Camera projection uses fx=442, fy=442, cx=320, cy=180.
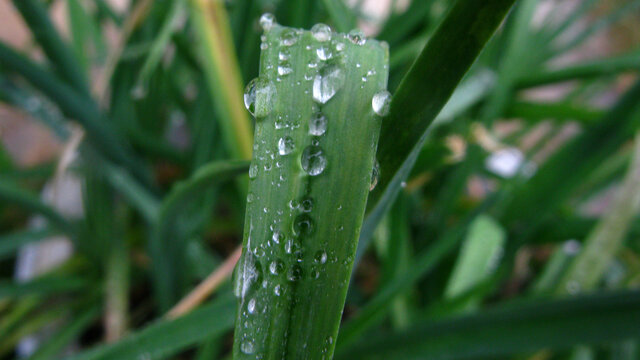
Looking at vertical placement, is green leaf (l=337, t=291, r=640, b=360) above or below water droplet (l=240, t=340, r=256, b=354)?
above

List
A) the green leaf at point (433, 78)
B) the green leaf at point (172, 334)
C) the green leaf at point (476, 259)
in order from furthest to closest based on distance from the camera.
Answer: the green leaf at point (476, 259)
the green leaf at point (172, 334)
the green leaf at point (433, 78)

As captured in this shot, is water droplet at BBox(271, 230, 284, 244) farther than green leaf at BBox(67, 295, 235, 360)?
No

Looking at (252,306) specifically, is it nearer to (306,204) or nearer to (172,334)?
(306,204)

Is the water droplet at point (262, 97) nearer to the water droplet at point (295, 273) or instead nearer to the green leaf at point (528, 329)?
the water droplet at point (295, 273)

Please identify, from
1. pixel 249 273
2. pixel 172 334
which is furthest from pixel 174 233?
pixel 249 273

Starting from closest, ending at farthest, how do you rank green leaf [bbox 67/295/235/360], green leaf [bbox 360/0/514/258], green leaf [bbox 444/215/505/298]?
green leaf [bbox 360/0/514/258], green leaf [bbox 67/295/235/360], green leaf [bbox 444/215/505/298]

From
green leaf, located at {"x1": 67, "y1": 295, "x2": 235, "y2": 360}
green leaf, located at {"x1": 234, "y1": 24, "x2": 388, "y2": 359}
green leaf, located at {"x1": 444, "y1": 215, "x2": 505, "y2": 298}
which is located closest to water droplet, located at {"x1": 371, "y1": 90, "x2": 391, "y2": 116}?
green leaf, located at {"x1": 234, "y1": 24, "x2": 388, "y2": 359}

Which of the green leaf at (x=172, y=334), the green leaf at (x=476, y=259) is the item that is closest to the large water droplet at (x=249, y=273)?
the green leaf at (x=172, y=334)

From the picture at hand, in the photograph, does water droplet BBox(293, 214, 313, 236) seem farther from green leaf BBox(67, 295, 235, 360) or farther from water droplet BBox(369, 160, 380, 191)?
green leaf BBox(67, 295, 235, 360)
